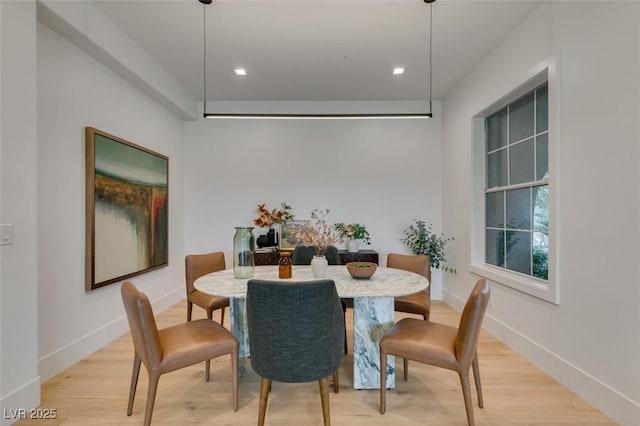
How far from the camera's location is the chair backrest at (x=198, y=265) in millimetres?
2922

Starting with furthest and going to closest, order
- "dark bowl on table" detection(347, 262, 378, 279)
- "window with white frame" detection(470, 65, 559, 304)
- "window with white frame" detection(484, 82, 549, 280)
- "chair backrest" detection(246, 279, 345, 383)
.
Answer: "window with white frame" detection(484, 82, 549, 280)
"window with white frame" detection(470, 65, 559, 304)
"dark bowl on table" detection(347, 262, 378, 279)
"chair backrest" detection(246, 279, 345, 383)

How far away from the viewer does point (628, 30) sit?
1.78 m

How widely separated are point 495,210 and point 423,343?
7.14ft

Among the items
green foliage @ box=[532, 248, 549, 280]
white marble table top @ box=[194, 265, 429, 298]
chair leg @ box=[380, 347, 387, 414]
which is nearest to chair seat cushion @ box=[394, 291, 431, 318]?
white marble table top @ box=[194, 265, 429, 298]

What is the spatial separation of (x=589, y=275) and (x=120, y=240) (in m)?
3.89

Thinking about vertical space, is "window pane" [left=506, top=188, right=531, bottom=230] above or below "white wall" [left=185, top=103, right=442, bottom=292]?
below

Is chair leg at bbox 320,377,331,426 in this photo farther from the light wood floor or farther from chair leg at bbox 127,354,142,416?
chair leg at bbox 127,354,142,416

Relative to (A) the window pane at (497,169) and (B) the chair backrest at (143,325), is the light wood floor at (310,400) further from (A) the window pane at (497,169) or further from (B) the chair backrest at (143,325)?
(A) the window pane at (497,169)

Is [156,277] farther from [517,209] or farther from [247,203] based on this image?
[517,209]

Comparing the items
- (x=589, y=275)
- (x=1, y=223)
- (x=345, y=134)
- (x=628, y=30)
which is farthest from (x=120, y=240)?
(x=628, y=30)

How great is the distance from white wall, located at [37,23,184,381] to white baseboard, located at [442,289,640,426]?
12.3 feet

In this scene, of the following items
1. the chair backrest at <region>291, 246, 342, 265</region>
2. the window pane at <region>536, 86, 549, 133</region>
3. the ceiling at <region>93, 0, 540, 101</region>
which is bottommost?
the chair backrest at <region>291, 246, 342, 265</region>

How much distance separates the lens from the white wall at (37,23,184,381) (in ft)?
7.62

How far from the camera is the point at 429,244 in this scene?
4145 mm
